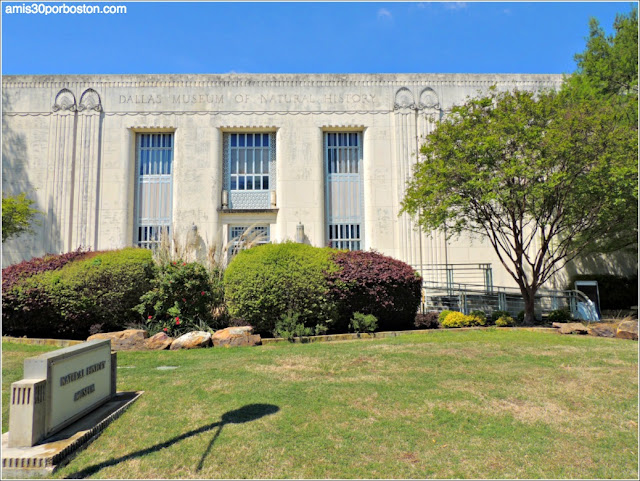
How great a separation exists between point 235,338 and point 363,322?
3.31 metres

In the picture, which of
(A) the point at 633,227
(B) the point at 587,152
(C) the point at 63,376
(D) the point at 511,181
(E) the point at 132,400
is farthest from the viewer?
(A) the point at 633,227

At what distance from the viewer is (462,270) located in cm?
1933

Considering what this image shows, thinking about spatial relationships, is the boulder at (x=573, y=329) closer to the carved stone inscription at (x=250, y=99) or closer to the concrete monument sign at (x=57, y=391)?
the concrete monument sign at (x=57, y=391)

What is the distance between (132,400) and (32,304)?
7.08 meters

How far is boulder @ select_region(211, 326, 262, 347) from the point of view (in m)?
10.1

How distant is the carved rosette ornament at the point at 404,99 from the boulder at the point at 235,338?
45.5 feet

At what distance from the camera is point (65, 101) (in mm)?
19562

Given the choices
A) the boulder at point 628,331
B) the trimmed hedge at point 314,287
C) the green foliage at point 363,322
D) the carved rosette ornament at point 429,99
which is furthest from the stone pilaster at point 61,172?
the boulder at point 628,331

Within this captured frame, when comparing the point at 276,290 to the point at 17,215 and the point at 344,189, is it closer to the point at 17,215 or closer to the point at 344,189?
the point at 344,189

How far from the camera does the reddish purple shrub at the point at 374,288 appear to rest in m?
11.4

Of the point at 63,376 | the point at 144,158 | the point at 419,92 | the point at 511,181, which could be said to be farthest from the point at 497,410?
the point at 144,158

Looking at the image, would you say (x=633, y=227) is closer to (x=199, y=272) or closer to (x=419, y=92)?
(x=419, y=92)

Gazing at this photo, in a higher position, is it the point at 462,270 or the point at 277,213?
the point at 277,213

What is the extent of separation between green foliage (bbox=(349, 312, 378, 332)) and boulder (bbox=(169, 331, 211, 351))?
3692 millimetres
